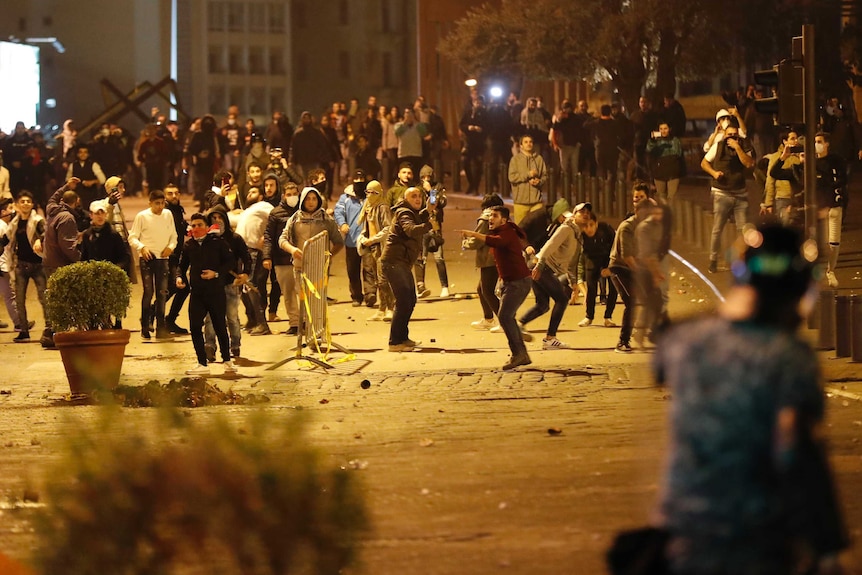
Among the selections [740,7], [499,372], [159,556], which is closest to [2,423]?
[499,372]

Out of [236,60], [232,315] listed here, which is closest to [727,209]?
[232,315]

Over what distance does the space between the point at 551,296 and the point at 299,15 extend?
78202 mm

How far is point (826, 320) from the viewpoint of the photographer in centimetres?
1488

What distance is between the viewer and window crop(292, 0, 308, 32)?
303ft

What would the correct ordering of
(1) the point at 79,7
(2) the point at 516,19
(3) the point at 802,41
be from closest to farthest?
(3) the point at 802,41 < (2) the point at 516,19 < (1) the point at 79,7

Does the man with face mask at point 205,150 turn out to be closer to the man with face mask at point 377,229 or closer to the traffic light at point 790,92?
the man with face mask at point 377,229

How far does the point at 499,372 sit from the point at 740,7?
20786mm

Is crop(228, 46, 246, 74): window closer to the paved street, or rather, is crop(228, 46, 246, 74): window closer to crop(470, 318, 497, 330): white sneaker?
the paved street

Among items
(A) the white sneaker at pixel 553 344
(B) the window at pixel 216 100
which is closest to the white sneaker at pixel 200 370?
(A) the white sneaker at pixel 553 344

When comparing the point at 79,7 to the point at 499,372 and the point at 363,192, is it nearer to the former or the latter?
the point at 363,192

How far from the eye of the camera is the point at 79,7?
72312 millimetres

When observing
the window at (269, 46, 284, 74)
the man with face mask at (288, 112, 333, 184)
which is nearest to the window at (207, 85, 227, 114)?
the window at (269, 46, 284, 74)

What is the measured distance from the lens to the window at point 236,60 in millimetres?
94875

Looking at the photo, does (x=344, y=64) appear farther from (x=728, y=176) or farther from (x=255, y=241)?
(x=255, y=241)
